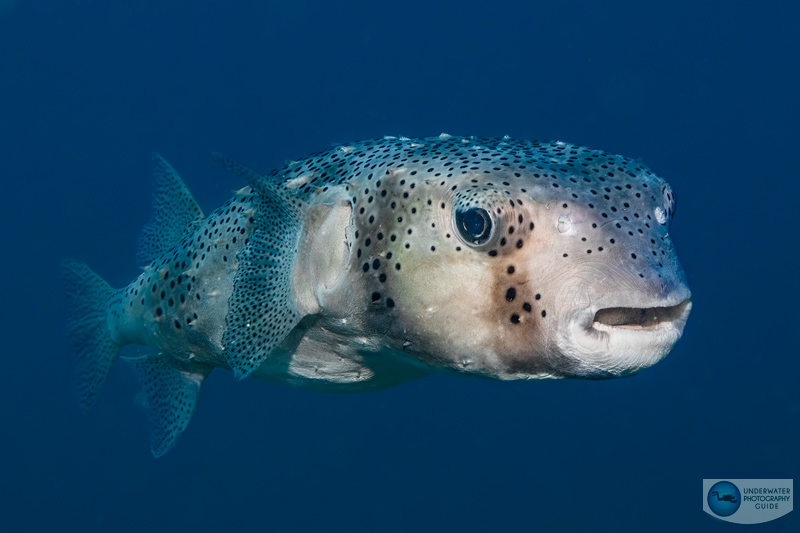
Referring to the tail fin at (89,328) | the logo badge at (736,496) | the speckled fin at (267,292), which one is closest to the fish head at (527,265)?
the speckled fin at (267,292)

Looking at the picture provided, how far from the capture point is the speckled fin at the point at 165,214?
14.7ft

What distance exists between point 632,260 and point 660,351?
37cm

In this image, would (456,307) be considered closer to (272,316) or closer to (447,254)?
(447,254)

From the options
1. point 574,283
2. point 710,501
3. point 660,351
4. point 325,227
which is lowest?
point 710,501

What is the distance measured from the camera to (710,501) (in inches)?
314

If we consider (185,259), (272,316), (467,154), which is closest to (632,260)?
(467,154)

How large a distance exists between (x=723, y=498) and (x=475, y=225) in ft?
25.4

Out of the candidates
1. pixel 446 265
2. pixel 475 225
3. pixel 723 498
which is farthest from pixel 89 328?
pixel 723 498

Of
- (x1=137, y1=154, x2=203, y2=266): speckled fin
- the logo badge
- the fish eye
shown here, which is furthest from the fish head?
the logo badge

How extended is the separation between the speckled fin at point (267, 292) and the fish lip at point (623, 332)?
1.45m

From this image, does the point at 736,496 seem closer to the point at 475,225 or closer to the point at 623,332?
the point at 623,332

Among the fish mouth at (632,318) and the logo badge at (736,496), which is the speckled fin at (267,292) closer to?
the fish mouth at (632,318)

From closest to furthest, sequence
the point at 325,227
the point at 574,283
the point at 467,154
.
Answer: the point at 574,283, the point at 467,154, the point at 325,227

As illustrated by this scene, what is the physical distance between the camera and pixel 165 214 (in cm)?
465
